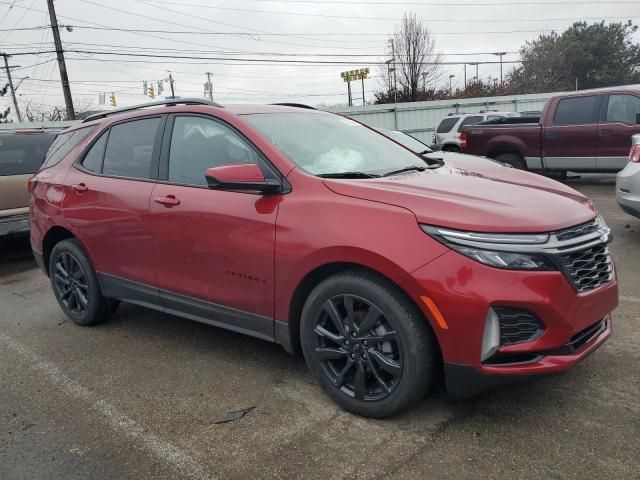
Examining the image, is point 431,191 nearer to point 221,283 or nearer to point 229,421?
point 221,283

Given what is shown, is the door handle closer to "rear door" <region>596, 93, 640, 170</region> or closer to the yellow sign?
"rear door" <region>596, 93, 640, 170</region>

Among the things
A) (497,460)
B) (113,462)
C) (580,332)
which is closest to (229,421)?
(113,462)

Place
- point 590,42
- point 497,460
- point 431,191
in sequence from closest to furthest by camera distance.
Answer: point 497,460 → point 431,191 → point 590,42

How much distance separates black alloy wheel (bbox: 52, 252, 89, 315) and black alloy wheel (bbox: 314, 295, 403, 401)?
2480 mm

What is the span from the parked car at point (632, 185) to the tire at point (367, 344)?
170 inches

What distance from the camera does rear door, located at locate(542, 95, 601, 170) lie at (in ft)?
33.0

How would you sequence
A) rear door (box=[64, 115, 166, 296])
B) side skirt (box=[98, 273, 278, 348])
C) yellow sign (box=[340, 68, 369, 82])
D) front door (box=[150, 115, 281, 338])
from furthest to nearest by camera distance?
1. yellow sign (box=[340, 68, 369, 82])
2. rear door (box=[64, 115, 166, 296])
3. side skirt (box=[98, 273, 278, 348])
4. front door (box=[150, 115, 281, 338])

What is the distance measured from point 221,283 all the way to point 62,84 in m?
26.1

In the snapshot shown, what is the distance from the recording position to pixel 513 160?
11.3m

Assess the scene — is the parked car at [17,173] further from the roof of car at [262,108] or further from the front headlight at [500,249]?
the front headlight at [500,249]

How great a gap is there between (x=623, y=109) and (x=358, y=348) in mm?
9029

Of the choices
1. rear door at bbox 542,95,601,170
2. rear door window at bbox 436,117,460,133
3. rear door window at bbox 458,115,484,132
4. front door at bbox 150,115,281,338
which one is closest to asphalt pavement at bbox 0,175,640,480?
front door at bbox 150,115,281,338

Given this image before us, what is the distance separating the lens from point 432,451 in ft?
8.51

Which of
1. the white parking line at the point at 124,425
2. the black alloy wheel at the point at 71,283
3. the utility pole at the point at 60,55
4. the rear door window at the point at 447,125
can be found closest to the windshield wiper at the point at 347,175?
the white parking line at the point at 124,425
